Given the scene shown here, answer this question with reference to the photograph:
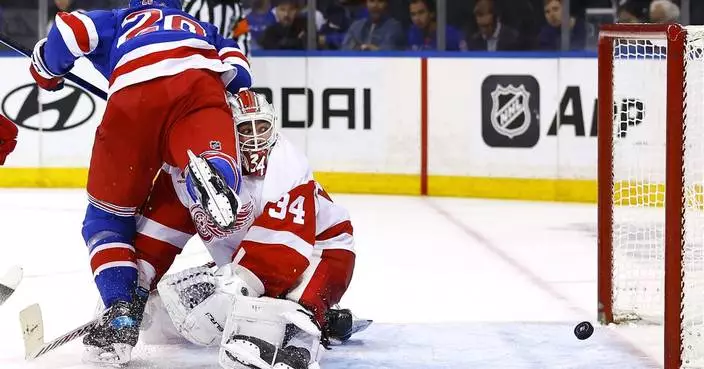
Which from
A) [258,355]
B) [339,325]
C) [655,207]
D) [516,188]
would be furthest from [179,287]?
[516,188]

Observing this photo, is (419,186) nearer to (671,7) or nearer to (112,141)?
(671,7)

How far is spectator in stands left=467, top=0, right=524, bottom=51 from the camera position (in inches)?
261

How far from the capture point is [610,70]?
3.50 meters

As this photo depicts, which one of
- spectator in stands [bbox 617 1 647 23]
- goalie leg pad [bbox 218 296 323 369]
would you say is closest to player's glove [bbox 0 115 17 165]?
goalie leg pad [bbox 218 296 323 369]

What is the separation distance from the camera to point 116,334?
292 centimetres

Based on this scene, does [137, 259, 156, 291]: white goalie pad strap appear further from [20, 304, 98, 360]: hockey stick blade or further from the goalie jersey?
[20, 304, 98, 360]: hockey stick blade

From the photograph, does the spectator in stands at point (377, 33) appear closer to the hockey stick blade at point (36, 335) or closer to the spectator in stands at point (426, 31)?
the spectator in stands at point (426, 31)

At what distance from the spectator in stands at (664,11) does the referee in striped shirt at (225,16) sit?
6.33 feet

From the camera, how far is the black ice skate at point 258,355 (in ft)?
8.75

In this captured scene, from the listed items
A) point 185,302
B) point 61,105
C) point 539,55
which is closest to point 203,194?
point 185,302

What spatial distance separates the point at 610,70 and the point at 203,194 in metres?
1.23

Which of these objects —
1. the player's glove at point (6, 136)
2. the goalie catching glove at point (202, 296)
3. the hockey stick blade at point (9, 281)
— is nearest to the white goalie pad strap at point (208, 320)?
the goalie catching glove at point (202, 296)

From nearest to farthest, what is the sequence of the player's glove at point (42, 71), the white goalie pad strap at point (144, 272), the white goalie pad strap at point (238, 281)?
the white goalie pad strap at point (238, 281) < the white goalie pad strap at point (144, 272) < the player's glove at point (42, 71)

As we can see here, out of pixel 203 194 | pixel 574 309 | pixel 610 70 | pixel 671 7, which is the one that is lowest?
pixel 574 309
